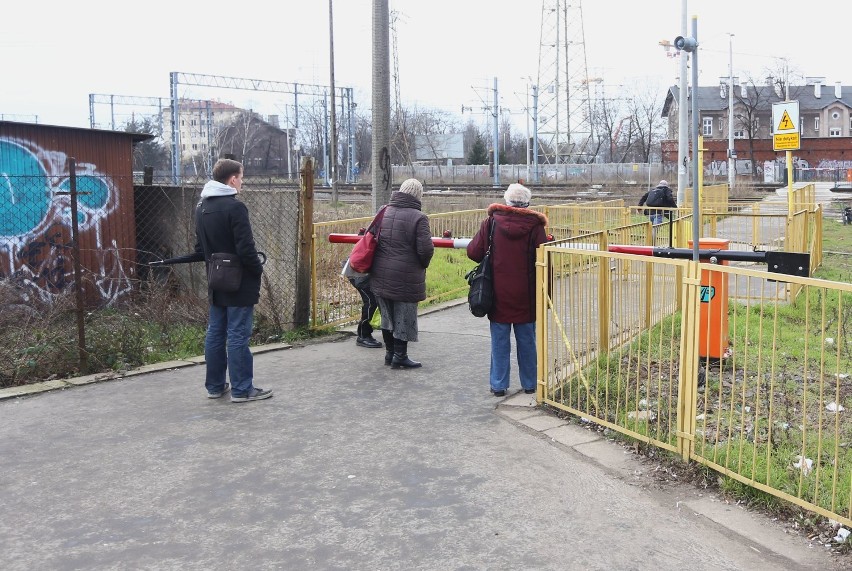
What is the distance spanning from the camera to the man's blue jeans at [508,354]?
687 cm

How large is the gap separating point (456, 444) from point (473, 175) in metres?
67.0

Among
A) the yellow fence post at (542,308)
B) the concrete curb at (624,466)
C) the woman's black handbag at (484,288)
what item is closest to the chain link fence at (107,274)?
the woman's black handbag at (484,288)

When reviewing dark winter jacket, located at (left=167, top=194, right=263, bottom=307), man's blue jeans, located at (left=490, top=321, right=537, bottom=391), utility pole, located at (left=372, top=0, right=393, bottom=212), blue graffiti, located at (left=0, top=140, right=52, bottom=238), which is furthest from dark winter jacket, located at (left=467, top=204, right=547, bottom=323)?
blue graffiti, located at (left=0, top=140, right=52, bottom=238)

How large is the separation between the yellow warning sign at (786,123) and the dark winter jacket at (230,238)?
8517 mm

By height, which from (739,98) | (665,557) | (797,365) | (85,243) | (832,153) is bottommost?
(665,557)

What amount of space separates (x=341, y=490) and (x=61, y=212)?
833 centimetres

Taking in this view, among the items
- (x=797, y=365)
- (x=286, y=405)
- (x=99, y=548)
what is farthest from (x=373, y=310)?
(x=99, y=548)

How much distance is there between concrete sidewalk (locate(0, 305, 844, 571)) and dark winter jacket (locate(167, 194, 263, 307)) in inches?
35.2

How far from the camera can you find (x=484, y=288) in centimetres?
679

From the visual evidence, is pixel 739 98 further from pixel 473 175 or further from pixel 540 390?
pixel 540 390

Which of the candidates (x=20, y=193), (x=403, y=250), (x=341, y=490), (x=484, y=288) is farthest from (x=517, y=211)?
(x=20, y=193)

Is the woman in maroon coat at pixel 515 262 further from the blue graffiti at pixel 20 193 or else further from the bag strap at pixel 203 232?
the blue graffiti at pixel 20 193

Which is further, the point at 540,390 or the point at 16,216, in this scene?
the point at 16,216

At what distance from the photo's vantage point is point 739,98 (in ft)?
245
